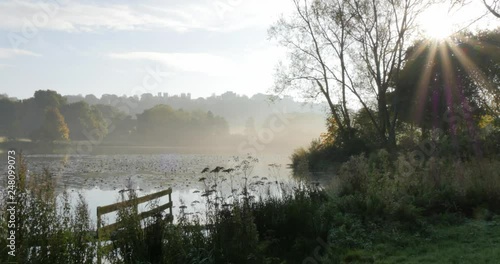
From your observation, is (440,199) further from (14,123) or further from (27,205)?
(14,123)

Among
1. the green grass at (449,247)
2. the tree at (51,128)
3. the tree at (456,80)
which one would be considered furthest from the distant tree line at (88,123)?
the green grass at (449,247)

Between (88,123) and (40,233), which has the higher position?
(88,123)

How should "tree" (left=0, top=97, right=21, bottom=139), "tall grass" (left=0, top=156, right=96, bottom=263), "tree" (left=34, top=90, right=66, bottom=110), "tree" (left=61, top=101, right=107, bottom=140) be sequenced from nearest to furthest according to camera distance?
"tall grass" (left=0, top=156, right=96, bottom=263) → "tree" (left=0, top=97, right=21, bottom=139) → "tree" (left=34, top=90, right=66, bottom=110) → "tree" (left=61, top=101, right=107, bottom=140)

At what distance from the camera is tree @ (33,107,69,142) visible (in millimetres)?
84875

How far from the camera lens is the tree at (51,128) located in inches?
3342

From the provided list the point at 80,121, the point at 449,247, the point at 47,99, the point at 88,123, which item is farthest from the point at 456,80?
the point at 47,99

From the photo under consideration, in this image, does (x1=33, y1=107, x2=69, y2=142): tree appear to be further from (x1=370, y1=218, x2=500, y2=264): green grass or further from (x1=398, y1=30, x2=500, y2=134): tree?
(x1=370, y1=218, x2=500, y2=264): green grass

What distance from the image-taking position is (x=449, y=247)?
25.0ft

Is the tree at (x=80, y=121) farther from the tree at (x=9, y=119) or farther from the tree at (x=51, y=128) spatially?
the tree at (x=51, y=128)

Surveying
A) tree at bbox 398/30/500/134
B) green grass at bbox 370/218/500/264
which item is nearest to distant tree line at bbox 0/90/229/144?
tree at bbox 398/30/500/134

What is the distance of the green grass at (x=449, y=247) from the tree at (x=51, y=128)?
87777 mm

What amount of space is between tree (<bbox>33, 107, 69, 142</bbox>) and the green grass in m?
87.8

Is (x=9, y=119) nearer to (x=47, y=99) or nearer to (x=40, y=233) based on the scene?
(x=47, y=99)

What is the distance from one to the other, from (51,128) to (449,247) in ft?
292
